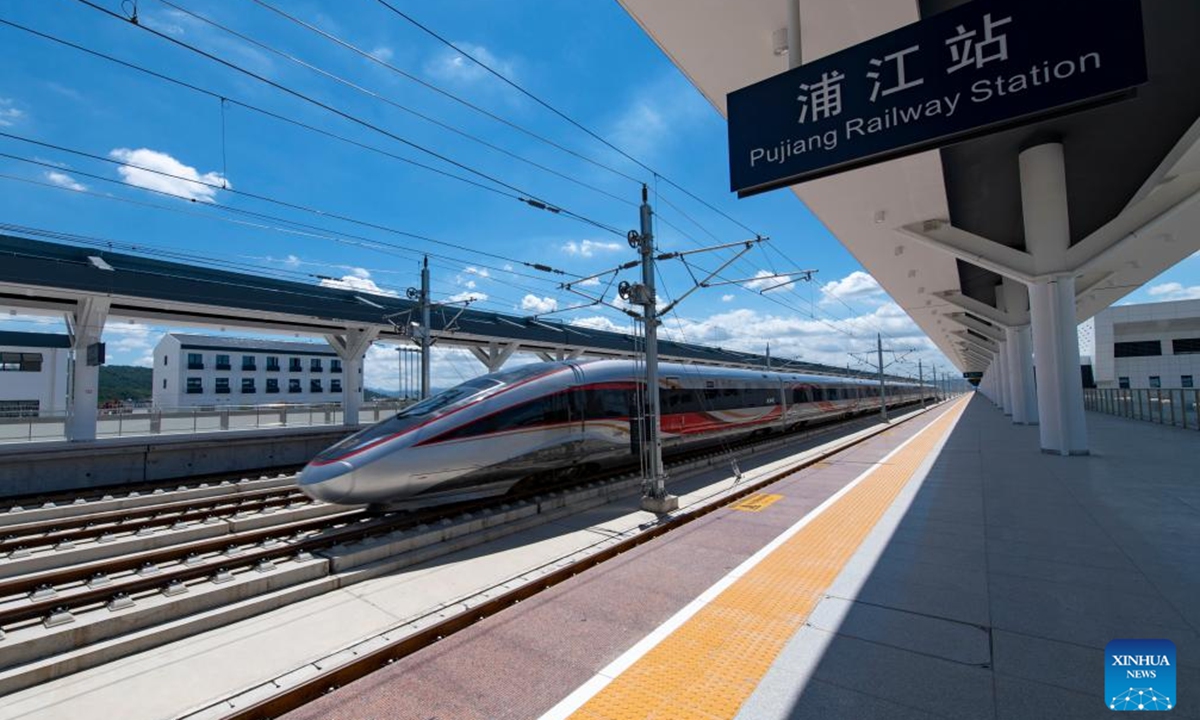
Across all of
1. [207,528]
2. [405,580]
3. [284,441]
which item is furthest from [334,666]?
[284,441]

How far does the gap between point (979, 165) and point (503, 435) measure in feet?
Result: 42.3

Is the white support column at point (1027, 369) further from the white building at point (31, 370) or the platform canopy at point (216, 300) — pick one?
the white building at point (31, 370)

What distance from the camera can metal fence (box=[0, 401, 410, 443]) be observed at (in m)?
14.8

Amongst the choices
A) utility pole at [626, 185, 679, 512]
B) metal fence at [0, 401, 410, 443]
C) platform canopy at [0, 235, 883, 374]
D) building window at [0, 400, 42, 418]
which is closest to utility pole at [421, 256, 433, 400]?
platform canopy at [0, 235, 883, 374]

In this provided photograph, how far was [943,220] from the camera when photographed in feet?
44.8

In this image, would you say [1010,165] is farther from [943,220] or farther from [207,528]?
[207,528]

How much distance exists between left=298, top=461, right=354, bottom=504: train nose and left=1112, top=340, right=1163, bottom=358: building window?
68.4 metres

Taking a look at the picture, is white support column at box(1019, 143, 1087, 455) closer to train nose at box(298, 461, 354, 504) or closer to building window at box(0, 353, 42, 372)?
train nose at box(298, 461, 354, 504)

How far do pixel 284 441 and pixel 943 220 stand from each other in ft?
63.4

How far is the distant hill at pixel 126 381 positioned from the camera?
7650cm

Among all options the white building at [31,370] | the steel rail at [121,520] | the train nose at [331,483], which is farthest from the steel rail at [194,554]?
the white building at [31,370]

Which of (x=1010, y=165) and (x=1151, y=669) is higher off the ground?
(x=1010, y=165)

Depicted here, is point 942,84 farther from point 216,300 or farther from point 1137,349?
point 1137,349

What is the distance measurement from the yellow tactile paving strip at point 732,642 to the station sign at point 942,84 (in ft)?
12.3
